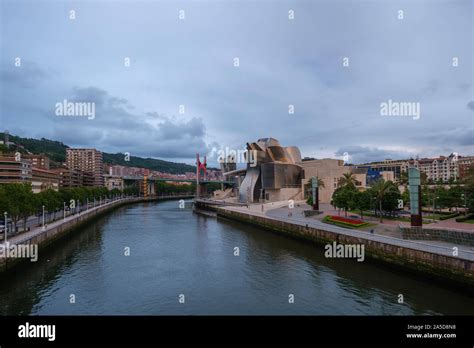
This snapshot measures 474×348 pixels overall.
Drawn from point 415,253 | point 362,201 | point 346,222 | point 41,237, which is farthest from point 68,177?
point 415,253

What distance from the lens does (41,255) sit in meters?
25.3

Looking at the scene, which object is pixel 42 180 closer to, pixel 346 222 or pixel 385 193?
pixel 346 222

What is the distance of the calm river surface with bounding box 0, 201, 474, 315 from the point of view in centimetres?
1444

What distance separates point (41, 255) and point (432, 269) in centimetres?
2718

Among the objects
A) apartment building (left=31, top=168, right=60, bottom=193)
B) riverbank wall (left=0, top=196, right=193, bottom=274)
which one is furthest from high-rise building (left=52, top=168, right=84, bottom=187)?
riverbank wall (left=0, top=196, right=193, bottom=274)

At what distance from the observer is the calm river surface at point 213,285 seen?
1444 cm

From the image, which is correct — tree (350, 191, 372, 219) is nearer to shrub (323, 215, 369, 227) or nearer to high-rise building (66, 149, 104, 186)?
shrub (323, 215, 369, 227)

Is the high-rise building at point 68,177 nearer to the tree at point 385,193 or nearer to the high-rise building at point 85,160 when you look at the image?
the high-rise building at point 85,160

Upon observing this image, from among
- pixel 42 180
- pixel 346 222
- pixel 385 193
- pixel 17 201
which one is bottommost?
pixel 346 222

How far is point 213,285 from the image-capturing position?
691 inches

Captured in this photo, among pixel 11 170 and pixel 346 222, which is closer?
pixel 346 222

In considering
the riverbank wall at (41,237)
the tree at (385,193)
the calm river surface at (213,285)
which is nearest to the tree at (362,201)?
the tree at (385,193)

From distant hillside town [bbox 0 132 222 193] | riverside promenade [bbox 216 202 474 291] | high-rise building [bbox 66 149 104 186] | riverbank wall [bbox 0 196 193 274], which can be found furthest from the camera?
high-rise building [bbox 66 149 104 186]
